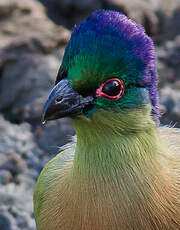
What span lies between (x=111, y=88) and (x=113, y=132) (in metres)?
0.27

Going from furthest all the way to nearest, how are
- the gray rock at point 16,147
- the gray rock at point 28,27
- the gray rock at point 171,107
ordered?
the gray rock at point 28,27 → the gray rock at point 171,107 → the gray rock at point 16,147

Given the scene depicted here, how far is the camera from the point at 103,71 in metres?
2.58

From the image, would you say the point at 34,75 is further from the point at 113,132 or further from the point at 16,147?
the point at 113,132

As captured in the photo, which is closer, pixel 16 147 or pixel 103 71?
pixel 103 71

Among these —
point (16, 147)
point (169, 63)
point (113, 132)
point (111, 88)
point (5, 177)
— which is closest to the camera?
point (111, 88)

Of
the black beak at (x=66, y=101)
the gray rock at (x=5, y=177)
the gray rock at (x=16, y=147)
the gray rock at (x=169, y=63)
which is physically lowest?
the gray rock at (x=5, y=177)

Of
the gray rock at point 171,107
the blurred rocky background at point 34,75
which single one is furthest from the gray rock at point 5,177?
the gray rock at point 171,107

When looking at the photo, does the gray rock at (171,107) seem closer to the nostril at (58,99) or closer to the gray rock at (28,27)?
the gray rock at (28,27)

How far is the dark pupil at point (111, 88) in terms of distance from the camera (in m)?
2.57

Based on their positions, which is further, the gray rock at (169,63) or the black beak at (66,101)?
the gray rock at (169,63)

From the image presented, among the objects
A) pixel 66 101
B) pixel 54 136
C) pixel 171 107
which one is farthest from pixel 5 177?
pixel 66 101

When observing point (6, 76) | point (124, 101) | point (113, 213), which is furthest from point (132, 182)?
point (6, 76)

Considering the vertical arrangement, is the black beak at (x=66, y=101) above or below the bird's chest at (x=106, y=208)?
above

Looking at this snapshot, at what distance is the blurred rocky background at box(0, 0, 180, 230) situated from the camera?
5052 mm
